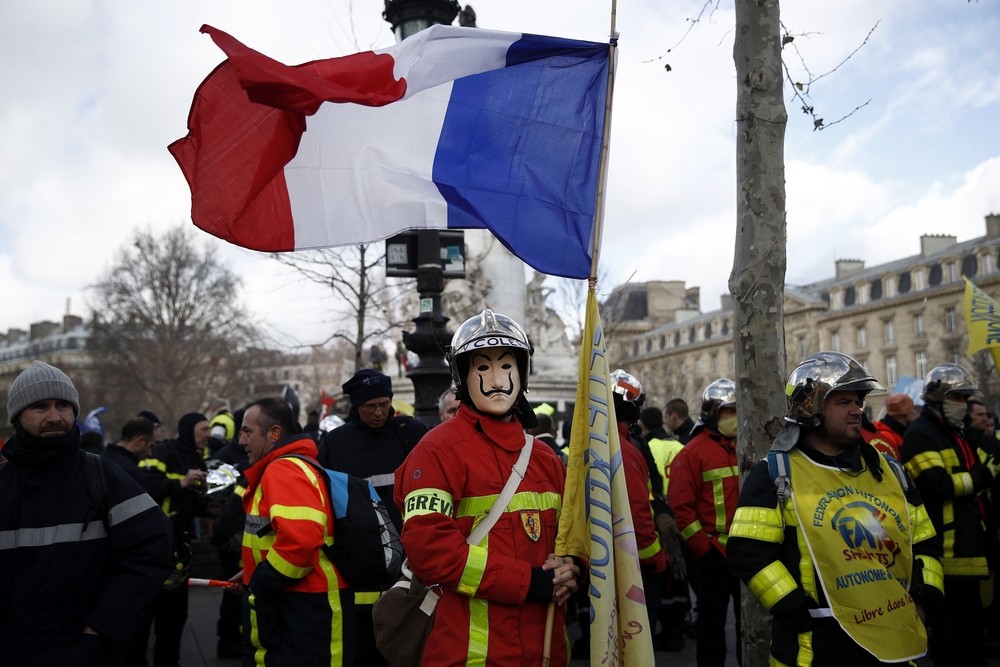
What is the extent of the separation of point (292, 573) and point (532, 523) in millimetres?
1256

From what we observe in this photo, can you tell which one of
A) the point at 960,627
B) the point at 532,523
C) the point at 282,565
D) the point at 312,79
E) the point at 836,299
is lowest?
the point at 960,627

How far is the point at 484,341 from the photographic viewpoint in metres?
3.32

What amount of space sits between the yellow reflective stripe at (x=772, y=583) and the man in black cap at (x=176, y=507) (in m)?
4.06

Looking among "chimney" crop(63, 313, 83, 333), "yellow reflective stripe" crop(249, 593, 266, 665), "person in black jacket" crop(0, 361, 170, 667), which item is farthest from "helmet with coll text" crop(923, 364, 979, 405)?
"chimney" crop(63, 313, 83, 333)

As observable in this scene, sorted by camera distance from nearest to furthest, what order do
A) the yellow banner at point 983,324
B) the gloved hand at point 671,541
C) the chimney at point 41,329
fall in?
the gloved hand at point 671,541 < the yellow banner at point 983,324 < the chimney at point 41,329

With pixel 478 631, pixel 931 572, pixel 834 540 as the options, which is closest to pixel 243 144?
pixel 478 631

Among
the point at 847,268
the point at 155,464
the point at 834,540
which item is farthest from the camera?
the point at 847,268

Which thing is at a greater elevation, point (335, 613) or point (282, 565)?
point (282, 565)

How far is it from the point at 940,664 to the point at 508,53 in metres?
4.75

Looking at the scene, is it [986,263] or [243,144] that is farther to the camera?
[986,263]

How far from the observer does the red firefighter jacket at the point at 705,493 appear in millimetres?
5973

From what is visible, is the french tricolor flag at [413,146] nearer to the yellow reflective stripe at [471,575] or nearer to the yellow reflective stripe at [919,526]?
the yellow reflective stripe at [471,575]

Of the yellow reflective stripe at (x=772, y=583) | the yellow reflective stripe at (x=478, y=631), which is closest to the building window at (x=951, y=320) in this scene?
the yellow reflective stripe at (x=772, y=583)

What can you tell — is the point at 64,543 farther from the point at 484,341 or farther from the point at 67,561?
the point at 484,341
